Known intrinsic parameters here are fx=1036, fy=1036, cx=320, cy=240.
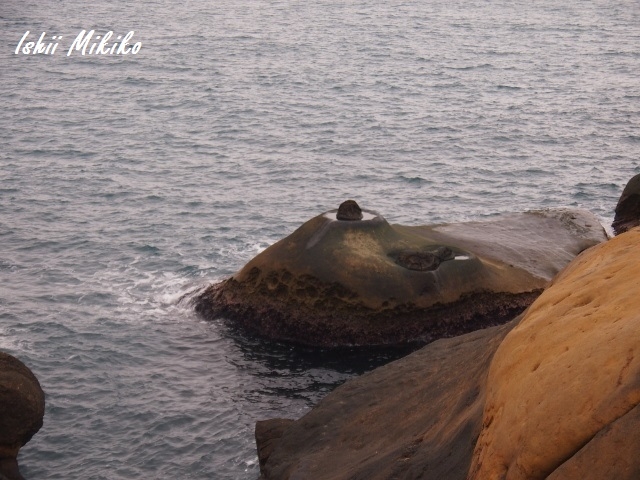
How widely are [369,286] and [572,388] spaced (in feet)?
67.1

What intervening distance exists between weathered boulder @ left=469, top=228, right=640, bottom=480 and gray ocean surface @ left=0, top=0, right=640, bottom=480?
13090 millimetres

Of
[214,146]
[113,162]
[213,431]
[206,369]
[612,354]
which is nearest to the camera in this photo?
[612,354]

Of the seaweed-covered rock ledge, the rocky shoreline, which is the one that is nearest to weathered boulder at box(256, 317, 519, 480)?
the rocky shoreline

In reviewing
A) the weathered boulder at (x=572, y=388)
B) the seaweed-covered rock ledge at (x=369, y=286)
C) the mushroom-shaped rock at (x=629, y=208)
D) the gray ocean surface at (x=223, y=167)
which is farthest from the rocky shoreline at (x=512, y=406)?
the mushroom-shaped rock at (x=629, y=208)

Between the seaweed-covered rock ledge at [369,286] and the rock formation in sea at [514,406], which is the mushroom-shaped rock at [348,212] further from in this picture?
the rock formation in sea at [514,406]

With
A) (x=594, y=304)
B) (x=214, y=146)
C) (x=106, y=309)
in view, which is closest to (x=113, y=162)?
(x=214, y=146)

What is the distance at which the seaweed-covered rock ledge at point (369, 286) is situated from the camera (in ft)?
112

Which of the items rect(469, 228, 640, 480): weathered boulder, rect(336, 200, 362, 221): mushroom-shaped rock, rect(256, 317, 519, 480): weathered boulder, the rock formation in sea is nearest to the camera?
rect(469, 228, 640, 480): weathered boulder

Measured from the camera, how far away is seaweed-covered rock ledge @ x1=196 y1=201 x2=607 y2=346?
34.2 metres

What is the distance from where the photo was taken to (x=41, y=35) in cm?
10575

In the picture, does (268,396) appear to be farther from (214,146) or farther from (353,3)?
(353,3)

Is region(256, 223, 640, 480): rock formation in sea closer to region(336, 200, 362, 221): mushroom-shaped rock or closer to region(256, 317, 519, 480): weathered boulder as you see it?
region(256, 317, 519, 480): weathered boulder

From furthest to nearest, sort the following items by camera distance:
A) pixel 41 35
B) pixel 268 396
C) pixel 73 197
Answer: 1. pixel 41 35
2. pixel 73 197
3. pixel 268 396

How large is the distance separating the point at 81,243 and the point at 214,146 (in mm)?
20048
